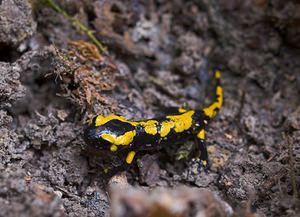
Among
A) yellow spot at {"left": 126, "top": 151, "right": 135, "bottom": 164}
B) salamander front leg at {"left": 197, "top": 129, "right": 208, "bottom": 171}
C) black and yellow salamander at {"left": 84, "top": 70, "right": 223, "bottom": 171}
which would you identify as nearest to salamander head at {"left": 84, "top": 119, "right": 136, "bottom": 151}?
black and yellow salamander at {"left": 84, "top": 70, "right": 223, "bottom": 171}

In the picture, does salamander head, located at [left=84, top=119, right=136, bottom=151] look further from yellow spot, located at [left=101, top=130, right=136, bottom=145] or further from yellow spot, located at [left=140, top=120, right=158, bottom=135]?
yellow spot, located at [left=140, top=120, right=158, bottom=135]

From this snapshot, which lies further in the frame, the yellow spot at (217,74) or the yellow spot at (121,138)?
the yellow spot at (217,74)

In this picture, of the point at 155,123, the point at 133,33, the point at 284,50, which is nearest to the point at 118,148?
the point at 155,123

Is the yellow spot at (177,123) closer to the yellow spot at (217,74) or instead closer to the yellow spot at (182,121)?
the yellow spot at (182,121)

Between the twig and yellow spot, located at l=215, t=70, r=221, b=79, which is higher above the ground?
yellow spot, located at l=215, t=70, r=221, b=79

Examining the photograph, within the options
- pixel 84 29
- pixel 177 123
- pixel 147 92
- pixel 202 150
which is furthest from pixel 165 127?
pixel 84 29

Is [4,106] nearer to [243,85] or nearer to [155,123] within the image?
[155,123]

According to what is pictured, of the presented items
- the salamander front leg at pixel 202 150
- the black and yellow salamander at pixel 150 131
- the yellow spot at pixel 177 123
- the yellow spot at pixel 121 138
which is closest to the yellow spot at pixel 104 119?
the black and yellow salamander at pixel 150 131

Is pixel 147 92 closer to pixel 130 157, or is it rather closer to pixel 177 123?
pixel 177 123
